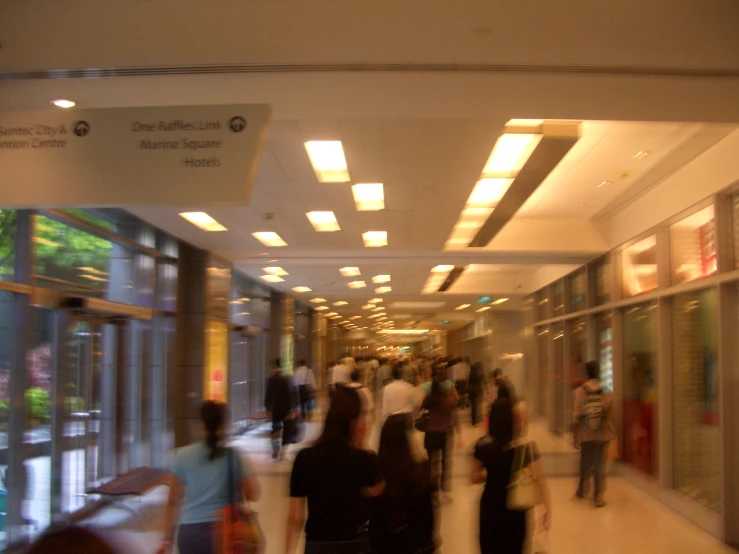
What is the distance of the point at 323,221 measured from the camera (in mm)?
9656

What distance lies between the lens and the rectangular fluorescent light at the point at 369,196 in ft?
25.3

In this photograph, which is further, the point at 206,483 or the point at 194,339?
the point at 194,339

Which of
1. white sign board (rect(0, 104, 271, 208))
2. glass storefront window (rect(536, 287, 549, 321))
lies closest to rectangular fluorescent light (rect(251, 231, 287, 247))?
white sign board (rect(0, 104, 271, 208))

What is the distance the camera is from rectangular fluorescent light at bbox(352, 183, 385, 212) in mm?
7711

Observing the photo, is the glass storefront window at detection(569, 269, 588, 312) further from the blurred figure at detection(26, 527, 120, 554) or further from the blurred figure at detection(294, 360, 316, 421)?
the blurred figure at detection(26, 527, 120, 554)

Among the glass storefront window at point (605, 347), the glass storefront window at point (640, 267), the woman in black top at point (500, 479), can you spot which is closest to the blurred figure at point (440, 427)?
the glass storefront window at point (640, 267)

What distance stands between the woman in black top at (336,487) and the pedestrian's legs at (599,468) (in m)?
5.82

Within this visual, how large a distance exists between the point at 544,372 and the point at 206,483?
49.0 ft

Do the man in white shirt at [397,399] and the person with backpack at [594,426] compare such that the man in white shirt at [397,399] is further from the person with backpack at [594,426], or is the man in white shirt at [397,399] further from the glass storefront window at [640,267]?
the glass storefront window at [640,267]

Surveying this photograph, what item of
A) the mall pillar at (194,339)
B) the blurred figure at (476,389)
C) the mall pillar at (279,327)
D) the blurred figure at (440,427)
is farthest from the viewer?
the mall pillar at (279,327)

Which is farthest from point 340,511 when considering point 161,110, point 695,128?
point 695,128

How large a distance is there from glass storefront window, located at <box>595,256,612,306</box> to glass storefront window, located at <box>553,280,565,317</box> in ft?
8.01

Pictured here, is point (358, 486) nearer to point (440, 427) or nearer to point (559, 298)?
point (440, 427)

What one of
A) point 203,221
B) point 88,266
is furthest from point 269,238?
point 88,266
